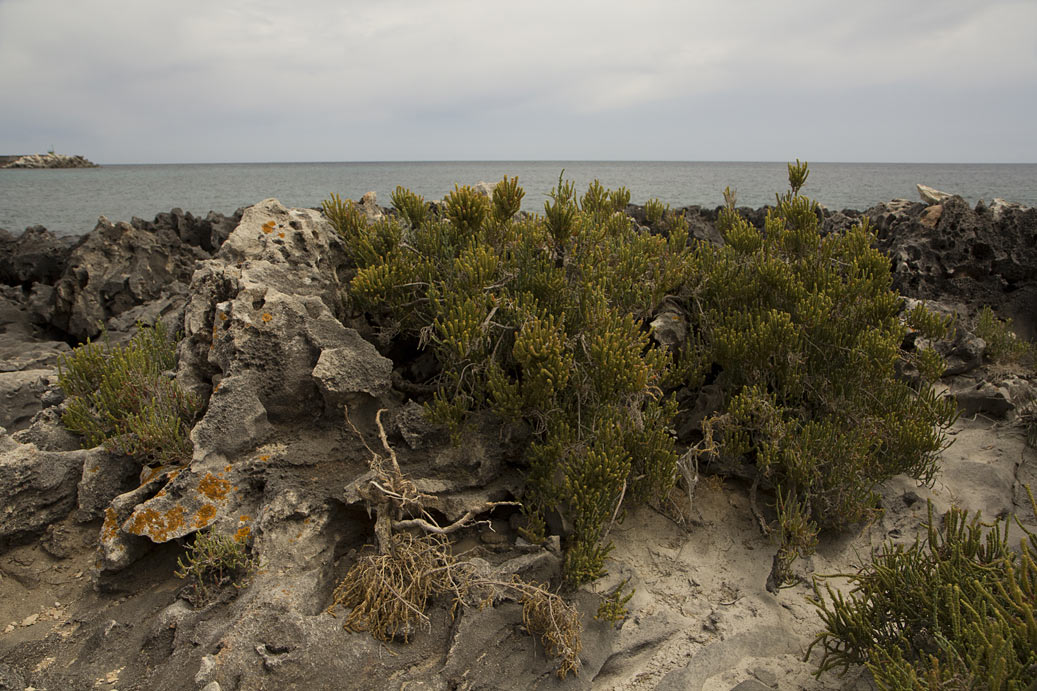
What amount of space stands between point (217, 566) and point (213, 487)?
0.56 m

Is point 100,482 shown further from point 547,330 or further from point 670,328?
point 670,328

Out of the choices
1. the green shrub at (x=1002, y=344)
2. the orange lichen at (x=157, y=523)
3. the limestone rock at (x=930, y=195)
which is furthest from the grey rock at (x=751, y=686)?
the limestone rock at (x=930, y=195)

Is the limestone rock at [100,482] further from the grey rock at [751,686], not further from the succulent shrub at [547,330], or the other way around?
the grey rock at [751,686]

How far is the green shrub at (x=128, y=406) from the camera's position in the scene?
15.4 ft

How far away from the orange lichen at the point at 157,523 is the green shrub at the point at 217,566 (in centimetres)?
19

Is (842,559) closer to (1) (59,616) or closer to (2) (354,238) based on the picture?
(2) (354,238)

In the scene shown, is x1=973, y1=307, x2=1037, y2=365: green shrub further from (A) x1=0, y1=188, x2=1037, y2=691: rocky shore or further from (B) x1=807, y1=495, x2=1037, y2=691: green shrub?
(B) x1=807, y1=495, x2=1037, y2=691: green shrub

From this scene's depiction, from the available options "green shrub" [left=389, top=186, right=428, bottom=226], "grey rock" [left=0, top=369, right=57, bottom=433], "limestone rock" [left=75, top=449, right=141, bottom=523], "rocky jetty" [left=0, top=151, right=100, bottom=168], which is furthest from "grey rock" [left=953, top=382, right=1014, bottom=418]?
"rocky jetty" [left=0, top=151, right=100, bottom=168]

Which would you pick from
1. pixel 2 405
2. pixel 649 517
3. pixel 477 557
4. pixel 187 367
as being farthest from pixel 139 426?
pixel 649 517

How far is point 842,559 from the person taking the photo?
196 inches

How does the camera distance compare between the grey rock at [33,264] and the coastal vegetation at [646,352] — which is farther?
the grey rock at [33,264]

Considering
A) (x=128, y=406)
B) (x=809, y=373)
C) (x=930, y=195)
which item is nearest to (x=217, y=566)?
(x=128, y=406)

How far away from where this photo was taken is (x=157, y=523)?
4258mm

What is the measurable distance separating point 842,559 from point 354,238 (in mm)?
5188
